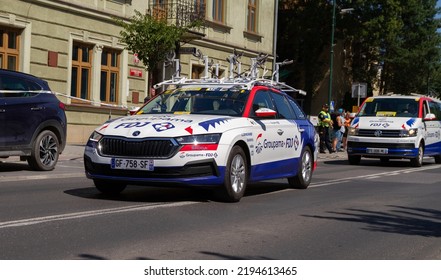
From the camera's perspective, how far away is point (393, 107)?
23.2 m

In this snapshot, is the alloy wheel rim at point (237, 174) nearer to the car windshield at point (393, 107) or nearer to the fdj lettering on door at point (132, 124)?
the fdj lettering on door at point (132, 124)

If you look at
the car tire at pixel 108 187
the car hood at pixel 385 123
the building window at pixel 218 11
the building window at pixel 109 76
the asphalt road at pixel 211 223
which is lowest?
the asphalt road at pixel 211 223

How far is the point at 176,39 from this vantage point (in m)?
24.6

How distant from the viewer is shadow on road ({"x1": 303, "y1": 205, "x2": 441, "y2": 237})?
8914mm

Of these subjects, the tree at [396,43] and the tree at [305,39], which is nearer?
the tree at [396,43]

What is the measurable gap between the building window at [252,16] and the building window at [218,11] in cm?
272

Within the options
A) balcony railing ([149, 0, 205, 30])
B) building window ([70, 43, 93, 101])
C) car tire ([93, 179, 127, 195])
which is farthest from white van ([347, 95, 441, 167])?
car tire ([93, 179, 127, 195])

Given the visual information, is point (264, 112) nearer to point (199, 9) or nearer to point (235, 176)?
point (235, 176)

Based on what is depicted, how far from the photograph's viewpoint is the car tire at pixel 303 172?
13.1m

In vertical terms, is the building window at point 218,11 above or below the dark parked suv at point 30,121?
above

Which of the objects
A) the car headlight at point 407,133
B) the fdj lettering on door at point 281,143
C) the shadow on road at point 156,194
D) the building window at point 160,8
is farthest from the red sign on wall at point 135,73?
the fdj lettering on door at point 281,143

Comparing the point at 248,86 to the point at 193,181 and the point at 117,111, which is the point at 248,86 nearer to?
the point at 193,181

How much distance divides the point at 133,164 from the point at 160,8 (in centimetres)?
2190

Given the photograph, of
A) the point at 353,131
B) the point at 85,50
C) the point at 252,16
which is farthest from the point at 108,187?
the point at 252,16
